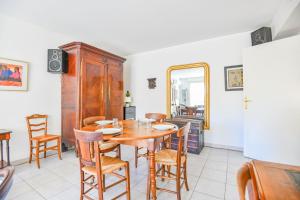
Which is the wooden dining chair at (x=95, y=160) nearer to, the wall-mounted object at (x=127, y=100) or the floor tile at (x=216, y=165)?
the floor tile at (x=216, y=165)

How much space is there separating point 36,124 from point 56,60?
1286 mm

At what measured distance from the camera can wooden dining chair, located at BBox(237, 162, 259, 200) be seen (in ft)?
2.11

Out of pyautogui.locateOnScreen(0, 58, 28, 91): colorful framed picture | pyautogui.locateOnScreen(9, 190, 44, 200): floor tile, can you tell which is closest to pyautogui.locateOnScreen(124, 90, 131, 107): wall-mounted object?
pyautogui.locateOnScreen(0, 58, 28, 91): colorful framed picture

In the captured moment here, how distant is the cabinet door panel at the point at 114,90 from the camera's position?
3639 mm

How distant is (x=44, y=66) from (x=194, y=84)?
11.3ft

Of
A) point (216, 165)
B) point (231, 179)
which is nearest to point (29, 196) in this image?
point (231, 179)

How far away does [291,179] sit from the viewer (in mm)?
682

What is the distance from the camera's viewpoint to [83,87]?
9.77 ft

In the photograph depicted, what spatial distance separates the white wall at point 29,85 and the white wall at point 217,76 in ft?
8.35

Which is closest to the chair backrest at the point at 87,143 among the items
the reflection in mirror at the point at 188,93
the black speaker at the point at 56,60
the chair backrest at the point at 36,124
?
the chair backrest at the point at 36,124

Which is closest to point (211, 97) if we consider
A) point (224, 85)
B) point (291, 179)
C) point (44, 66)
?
point (224, 85)

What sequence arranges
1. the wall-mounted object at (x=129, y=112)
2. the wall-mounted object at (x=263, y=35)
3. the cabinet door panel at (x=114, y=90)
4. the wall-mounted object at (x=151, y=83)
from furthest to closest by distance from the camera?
the wall-mounted object at (x=129, y=112) < the wall-mounted object at (x=151, y=83) < the cabinet door panel at (x=114, y=90) < the wall-mounted object at (x=263, y=35)

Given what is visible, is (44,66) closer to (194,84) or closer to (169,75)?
(169,75)

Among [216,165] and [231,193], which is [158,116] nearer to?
[216,165]
